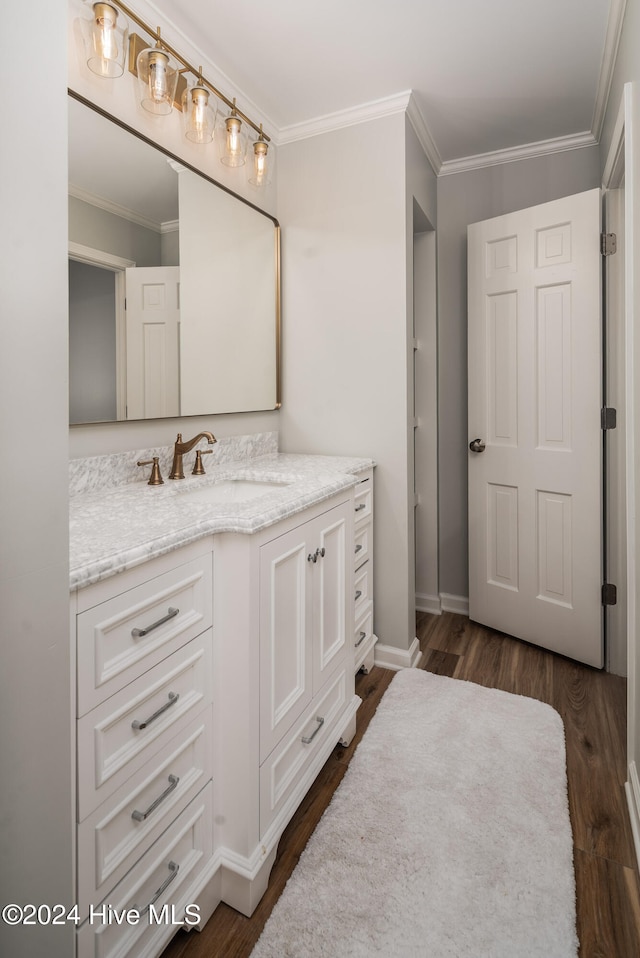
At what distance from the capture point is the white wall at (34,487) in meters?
0.61

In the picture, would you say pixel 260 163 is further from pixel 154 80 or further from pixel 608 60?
pixel 608 60

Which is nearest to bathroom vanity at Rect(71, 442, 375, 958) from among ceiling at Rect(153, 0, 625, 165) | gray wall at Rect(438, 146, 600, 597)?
gray wall at Rect(438, 146, 600, 597)

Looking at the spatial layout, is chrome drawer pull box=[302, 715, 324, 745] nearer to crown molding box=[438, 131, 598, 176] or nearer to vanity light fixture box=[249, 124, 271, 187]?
vanity light fixture box=[249, 124, 271, 187]

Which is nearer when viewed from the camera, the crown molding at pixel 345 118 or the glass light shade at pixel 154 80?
the glass light shade at pixel 154 80

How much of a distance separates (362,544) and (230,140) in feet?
Result: 5.79

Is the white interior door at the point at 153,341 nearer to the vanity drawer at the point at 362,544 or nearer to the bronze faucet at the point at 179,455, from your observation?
the bronze faucet at the point at 179,455

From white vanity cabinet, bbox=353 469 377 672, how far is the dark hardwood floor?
0.13 m

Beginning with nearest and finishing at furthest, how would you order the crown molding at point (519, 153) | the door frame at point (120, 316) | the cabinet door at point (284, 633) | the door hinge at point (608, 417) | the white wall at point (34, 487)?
the white wall at point (34, 487) < the cabinet door at point (284, 633) < the door frame at point (120, 316) < the door hinge at point (608, 417) < the crown molding at point (519, 153)

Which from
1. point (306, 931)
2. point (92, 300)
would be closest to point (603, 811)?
point (306, 931)

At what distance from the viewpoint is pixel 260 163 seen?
7.47ft

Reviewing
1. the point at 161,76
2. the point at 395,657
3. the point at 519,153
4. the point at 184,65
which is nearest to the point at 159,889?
the point at 395,657

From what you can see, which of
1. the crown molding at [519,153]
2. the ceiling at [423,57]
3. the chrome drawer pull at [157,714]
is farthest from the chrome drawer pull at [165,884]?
the crown molding at [519,153]

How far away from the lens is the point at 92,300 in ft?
5.15

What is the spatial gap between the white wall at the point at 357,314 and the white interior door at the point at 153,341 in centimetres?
78
